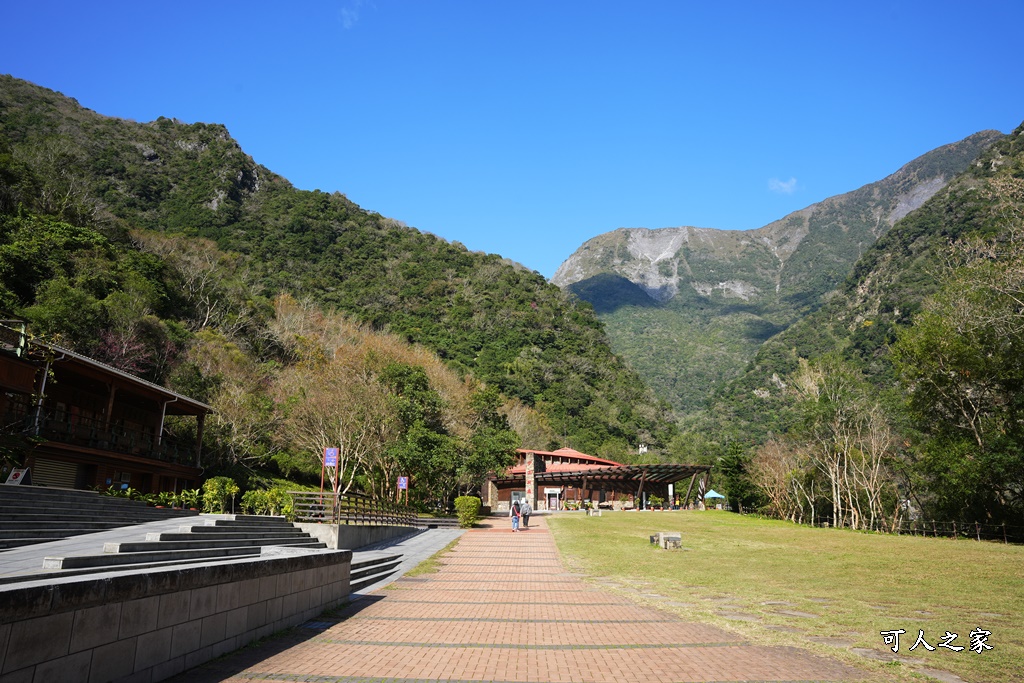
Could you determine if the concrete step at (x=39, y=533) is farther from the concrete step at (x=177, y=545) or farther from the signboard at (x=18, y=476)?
the signboard at (x=18, y=476)

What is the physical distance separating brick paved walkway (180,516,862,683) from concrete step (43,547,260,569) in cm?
147

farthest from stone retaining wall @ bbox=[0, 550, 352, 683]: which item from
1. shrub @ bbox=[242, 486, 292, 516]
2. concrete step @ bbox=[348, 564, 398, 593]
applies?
shrub @ bbox=[242, 486, 292, 516]

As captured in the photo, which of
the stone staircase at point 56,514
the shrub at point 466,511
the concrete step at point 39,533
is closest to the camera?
the concrete step at point 39,533

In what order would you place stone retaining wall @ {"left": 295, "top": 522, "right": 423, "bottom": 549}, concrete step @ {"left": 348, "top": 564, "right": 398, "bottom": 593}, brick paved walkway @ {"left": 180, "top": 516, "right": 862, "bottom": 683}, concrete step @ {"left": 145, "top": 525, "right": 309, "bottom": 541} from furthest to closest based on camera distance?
stone retaining wall @ {"left": 295, "top": 522, "right": 423, "bottom": 549} < concrete step @ {"left": 348, "top": 564, "right": 398, "bottom": 593} < concrete step @ {"left": 145, "top": 525, "right": 309, "bottom": 541} < brick paved walkway @ {"left": 180, "top": 516, "right": 862, "bottom": 683}

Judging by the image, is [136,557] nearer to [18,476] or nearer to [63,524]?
[63,524]

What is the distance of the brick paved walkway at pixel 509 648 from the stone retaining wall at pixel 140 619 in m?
0.32

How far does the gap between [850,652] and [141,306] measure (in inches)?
1348

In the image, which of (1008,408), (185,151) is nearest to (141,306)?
(1008,408)

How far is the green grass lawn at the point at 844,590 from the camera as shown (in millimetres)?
6848

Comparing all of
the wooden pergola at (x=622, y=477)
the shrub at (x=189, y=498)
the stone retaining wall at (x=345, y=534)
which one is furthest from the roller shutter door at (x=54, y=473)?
the wooden pergola at (x=622, y=477)

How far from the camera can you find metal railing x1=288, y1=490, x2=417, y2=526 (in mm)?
17406

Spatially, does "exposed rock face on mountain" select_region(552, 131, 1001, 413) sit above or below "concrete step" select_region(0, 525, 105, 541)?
above

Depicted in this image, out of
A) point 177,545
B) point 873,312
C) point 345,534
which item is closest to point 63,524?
point 177,545

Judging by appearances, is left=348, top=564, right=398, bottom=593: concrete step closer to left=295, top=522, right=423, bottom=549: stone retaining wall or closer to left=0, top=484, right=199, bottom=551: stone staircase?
left=295, top=522, right=423, bottom=549: stone retaining wall
